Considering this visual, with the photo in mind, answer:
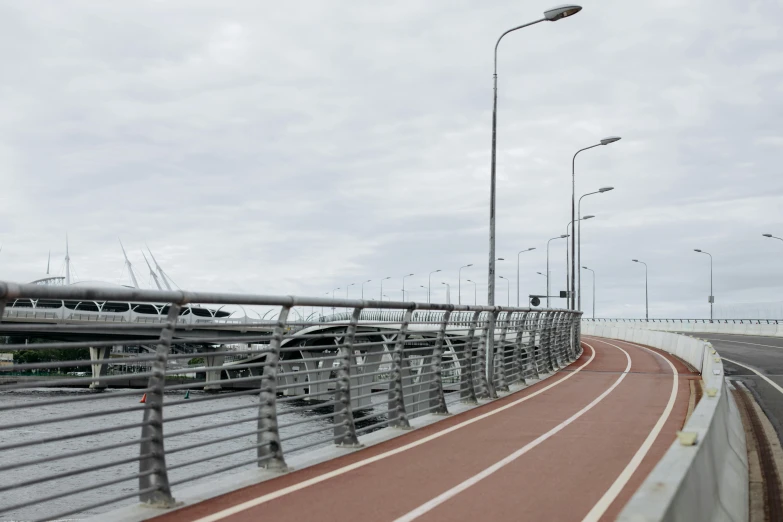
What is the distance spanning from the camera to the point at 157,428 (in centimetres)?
618

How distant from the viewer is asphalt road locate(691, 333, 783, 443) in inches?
728

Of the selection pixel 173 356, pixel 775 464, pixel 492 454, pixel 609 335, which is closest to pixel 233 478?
pixel 173 356

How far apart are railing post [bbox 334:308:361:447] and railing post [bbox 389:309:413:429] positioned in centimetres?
148

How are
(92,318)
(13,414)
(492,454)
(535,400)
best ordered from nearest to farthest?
(492,454) < (535,400) < (13,414) < (92,318)

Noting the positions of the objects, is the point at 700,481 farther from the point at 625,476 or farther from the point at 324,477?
the point at 324,477

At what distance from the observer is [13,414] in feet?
247

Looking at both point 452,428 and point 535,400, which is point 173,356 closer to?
point 452,428

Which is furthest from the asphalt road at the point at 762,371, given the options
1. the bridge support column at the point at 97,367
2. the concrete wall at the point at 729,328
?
the concrete wall at the point at 729,328

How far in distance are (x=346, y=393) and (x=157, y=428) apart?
3486mm

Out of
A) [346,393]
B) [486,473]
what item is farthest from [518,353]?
[486,473]

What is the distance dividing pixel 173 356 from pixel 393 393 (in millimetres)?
5687

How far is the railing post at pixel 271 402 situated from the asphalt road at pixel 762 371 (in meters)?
10.3

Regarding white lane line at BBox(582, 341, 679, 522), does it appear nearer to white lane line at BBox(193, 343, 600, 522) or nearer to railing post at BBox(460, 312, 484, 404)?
white lane line at BBox(193, 343, 600, 522)

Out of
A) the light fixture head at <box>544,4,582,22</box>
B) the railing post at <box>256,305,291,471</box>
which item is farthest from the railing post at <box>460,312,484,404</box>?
the light fixture head at <box>544,4,582,22</box>
